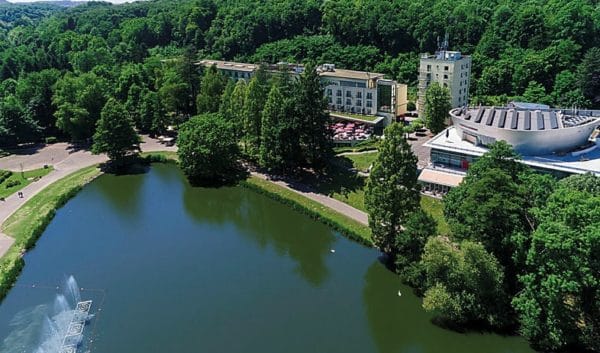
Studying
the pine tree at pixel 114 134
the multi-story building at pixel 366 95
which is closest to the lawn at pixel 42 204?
the pine tree at pixel 114 134

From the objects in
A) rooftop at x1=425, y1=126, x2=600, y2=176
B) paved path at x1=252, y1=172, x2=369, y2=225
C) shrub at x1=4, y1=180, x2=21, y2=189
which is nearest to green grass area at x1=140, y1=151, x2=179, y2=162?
paved path at x1=252, y1=172, x2=369, y2=225

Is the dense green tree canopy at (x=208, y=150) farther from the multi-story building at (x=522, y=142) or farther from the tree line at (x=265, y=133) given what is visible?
the multi-story building at (x=522, y=142)

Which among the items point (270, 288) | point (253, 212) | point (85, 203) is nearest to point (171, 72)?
point (85, 203)

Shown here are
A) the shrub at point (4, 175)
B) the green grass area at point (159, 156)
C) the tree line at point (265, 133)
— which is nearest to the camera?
the tree line at point (265, 133)

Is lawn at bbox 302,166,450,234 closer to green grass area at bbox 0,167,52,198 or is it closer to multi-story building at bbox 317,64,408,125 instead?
multi-story building at bbox 317,64,408,125

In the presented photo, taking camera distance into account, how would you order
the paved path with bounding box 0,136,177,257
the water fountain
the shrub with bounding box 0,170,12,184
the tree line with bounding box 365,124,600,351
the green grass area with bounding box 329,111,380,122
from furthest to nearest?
the green grass area with bounding box 329,111,380,122
the shrub with bounding box 0,170,12,184
the paved path with bounding box 0,136,177,257
the water fountain
the tree line with bounding box 365,124,600,351

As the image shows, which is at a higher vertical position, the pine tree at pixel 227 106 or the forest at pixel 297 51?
the forest at pixel 297 51
